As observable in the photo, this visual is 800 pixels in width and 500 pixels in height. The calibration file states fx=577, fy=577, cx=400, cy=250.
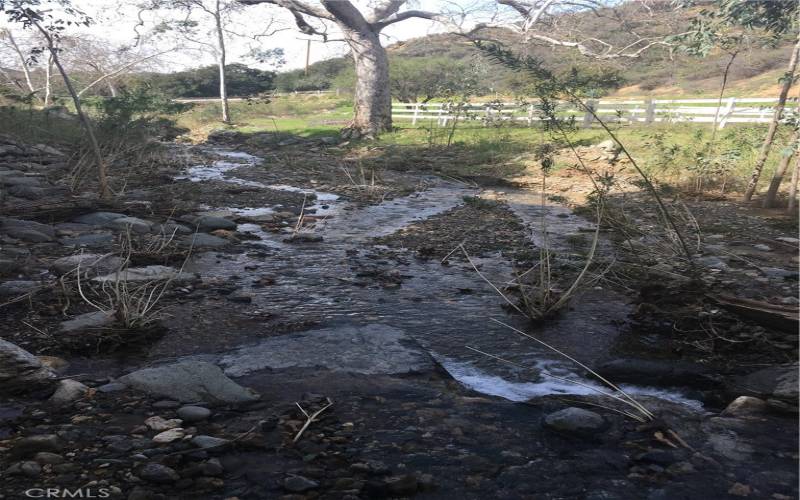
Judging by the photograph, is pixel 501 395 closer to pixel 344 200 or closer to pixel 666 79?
pixel 344 200

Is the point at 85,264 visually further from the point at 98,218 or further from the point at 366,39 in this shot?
the point at 366,39

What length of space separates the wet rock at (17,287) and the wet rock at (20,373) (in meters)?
1.43

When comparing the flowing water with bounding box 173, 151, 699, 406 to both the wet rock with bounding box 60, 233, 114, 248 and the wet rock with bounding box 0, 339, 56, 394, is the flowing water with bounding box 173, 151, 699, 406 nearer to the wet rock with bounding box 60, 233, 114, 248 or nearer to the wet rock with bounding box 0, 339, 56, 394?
the wet rock with bounding box 0, 339, 56, 394

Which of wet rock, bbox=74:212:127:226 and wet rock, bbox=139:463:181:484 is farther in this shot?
wet rock, bbox=74:212:127:226

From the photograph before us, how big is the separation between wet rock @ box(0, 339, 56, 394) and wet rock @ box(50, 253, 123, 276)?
1.78 metres

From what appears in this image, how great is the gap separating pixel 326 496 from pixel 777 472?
1676mm

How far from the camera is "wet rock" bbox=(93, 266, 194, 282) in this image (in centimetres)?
438

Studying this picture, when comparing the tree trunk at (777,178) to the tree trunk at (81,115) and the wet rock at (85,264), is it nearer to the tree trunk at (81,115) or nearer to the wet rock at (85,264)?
the wet rock at (85,264)

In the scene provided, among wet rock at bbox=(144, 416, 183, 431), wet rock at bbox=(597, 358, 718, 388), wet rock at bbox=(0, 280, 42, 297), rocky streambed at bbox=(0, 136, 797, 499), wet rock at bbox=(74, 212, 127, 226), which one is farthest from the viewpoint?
wet rock at bbox=(74, 212, 127, 226)

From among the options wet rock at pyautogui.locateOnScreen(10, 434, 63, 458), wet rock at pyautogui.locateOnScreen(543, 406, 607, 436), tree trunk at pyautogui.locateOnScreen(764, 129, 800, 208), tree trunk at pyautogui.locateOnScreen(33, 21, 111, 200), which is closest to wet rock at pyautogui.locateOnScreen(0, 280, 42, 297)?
wet rock at pyautogui.locateOnScreen(10, 434, 63, 458)

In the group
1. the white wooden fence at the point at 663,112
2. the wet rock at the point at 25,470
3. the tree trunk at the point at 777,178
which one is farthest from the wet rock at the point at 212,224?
the white wooden fence at the point at 663,112

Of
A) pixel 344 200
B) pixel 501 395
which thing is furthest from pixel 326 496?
pixel 344 200

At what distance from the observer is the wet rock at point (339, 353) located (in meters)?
3.19

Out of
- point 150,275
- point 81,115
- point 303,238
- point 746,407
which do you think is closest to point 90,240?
point 150,275
